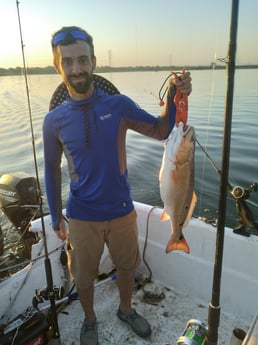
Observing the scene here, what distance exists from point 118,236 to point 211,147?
8588mm

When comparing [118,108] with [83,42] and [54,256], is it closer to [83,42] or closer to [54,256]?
[83,42]

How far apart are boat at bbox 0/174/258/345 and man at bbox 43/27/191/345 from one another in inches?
24.9

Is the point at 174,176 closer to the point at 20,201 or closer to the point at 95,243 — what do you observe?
the point at 95,243

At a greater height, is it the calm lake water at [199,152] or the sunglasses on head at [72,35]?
the sunglasses on head at [72,35]

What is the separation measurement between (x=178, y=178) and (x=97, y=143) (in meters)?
0.73

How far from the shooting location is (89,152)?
244 centimetres

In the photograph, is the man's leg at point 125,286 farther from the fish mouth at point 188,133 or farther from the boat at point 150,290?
the fish mouth at point 188,133

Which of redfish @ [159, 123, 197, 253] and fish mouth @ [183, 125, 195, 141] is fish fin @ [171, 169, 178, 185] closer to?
redfish @ [159, 123, 197, 253]

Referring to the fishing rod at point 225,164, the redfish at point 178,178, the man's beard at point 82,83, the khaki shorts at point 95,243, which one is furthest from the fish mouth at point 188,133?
the khaki shorts at point 95,243

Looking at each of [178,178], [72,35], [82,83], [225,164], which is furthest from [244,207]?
[72,35]

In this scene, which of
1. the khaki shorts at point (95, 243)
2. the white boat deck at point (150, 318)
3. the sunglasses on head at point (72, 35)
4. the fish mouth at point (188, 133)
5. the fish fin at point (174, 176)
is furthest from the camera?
the white boat deck at point (150, 318)

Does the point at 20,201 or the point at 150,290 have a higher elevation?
the point at 20,201

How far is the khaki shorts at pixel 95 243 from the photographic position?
260 centimetres

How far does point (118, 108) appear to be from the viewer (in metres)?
2.48
